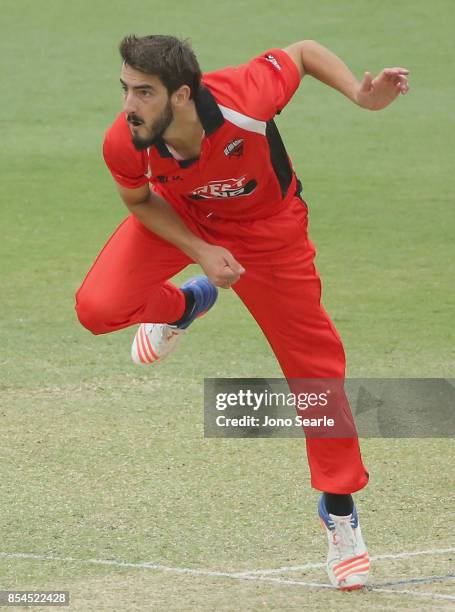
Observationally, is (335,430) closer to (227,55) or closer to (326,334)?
(326,334)

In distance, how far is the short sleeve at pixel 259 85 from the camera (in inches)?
225

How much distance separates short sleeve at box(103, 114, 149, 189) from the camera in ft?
18.5

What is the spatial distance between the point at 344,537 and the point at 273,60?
2008mm

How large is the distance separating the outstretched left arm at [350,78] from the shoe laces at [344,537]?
1720 millimetres

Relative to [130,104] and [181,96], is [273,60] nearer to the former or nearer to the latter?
[181,96]

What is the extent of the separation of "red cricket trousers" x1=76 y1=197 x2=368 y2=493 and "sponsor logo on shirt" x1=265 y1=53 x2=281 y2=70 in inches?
23.5

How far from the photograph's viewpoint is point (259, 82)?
5805 millimetres

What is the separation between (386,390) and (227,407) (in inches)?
37.7

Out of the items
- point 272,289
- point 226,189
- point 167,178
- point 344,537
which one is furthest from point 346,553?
point 167,178

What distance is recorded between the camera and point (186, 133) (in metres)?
5.62

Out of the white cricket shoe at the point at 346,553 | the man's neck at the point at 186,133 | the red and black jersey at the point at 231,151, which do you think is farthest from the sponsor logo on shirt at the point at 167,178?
the white cricket shoe at the point at 346,553

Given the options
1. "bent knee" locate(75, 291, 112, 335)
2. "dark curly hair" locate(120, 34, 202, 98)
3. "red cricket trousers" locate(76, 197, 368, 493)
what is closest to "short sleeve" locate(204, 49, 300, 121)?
"dark curly hair" locate(120, 34, 202, 98)

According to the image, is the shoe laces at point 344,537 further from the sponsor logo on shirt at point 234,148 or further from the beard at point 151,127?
the beard at point 151,127

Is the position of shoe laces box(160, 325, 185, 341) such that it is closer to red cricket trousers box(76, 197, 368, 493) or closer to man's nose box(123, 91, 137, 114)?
red cricket trousers box(76, 197, 368, 493)
